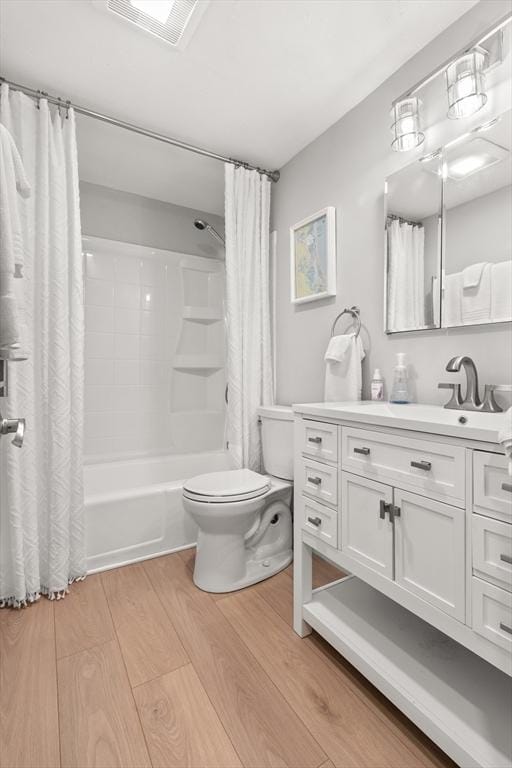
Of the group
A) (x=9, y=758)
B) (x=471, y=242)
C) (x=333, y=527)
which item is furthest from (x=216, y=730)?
(x=471, y=242)

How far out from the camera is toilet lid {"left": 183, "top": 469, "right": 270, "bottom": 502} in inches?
62.4

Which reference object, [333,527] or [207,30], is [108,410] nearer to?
[333,527]

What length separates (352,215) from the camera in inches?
70.4

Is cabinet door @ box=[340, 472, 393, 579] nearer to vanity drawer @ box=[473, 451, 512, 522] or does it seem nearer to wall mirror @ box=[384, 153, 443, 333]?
vanity drawer @ box=[473, 451, 512, 522]

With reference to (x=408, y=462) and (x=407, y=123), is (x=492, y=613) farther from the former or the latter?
(x=407, y=123)

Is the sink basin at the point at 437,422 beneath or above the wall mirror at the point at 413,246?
beneath

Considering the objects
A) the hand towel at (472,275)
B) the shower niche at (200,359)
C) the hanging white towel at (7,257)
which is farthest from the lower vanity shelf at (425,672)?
the shower niche at (200,359)

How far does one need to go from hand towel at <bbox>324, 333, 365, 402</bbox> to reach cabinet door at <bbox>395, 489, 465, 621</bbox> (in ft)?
2.39

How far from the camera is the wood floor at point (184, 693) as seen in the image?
0.94 metres

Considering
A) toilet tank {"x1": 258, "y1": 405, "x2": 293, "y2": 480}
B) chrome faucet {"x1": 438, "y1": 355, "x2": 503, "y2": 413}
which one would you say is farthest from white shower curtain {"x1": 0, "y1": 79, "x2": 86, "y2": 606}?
chrome faucet {"x1": 438, "y1": 355, "x2": 503, "y2": 413}

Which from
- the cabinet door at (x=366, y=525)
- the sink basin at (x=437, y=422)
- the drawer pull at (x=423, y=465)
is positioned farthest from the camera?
the cabinet door at (x=366, y=525)

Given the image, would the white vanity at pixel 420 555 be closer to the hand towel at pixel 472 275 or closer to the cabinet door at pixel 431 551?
the cabinet door at pixel 431 551

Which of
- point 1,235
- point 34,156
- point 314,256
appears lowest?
point 1,235

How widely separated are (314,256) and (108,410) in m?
1.68
